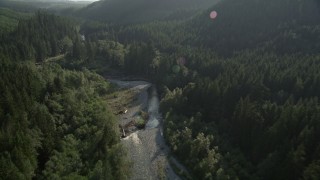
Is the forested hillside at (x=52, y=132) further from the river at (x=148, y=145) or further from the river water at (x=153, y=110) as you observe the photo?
the river water at (x=153, y=110)

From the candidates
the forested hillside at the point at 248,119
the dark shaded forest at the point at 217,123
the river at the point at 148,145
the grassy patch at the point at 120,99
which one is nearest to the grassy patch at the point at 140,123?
the river at the point at 148,145

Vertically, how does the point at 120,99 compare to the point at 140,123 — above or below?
below

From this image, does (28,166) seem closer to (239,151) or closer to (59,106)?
(59,106)

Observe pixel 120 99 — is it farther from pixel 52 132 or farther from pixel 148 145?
pixel 52 132

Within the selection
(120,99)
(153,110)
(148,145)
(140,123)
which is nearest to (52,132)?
(148,145)

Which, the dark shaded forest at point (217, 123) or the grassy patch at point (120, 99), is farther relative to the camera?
the grassy patch at point (120, 99)

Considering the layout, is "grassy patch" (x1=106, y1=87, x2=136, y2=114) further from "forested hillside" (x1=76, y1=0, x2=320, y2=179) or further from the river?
"forested hillside" (x1=76, y1=0, x2=320, y2=179)

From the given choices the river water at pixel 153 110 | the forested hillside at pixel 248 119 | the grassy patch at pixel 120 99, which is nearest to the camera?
the forested hillside at pixel 248 119

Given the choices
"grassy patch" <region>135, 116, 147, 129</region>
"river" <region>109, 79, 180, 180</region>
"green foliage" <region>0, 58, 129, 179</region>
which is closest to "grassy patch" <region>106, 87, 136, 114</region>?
"river" <region>109, 79, 180, 180</region>

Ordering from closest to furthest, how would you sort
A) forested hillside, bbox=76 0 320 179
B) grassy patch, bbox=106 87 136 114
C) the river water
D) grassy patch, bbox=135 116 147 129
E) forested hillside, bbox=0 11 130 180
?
1. forested hillside, bbox=0 11 130 180
2. forested hillside, bbox=76 0 320 179
3. grassy patch, bbox=135 116 147 129
4. the river water
5. grassy patch, bbox=106 87 136 114
